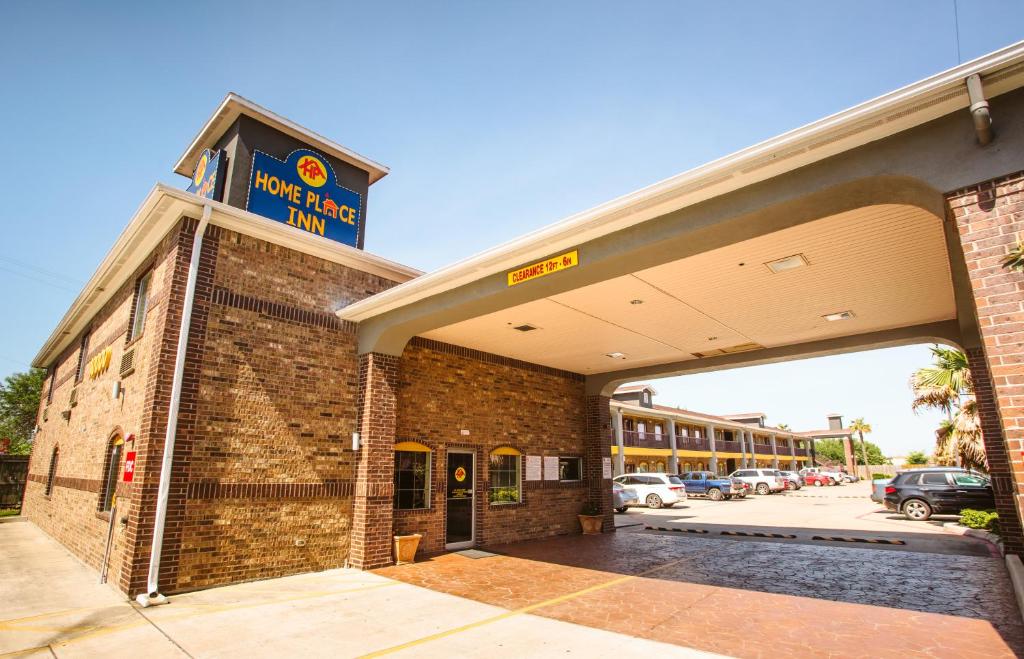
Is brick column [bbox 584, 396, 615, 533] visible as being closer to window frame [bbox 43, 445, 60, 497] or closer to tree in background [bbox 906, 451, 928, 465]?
window frame [bbox 43, 445, 60, 497]

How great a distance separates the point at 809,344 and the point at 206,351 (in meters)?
12.1

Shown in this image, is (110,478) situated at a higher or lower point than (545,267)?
lower

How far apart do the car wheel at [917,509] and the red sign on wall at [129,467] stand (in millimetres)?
20820

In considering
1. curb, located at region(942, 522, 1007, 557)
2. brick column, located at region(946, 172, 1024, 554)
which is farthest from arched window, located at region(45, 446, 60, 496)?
curb, located at region(942, 522, 1007, 557)

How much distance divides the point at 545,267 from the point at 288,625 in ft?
18.0

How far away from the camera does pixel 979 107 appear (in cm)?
423

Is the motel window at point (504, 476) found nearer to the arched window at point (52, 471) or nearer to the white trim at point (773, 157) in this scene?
the white trim at point (773, 157)

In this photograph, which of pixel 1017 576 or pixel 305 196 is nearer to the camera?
pixel 1017 576

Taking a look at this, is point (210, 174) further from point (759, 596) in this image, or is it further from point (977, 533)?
point (977, 533)

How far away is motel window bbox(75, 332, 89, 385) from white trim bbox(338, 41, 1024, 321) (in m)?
11.5

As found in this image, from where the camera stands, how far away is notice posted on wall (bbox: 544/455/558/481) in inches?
552

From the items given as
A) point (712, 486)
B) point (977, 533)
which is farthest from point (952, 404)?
point (712, 486)

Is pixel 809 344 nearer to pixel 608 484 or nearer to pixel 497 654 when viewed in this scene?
pixel 608 484

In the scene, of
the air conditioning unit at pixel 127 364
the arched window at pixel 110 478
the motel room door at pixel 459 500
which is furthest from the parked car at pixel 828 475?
the air conditioning unit at pixel 127 364
